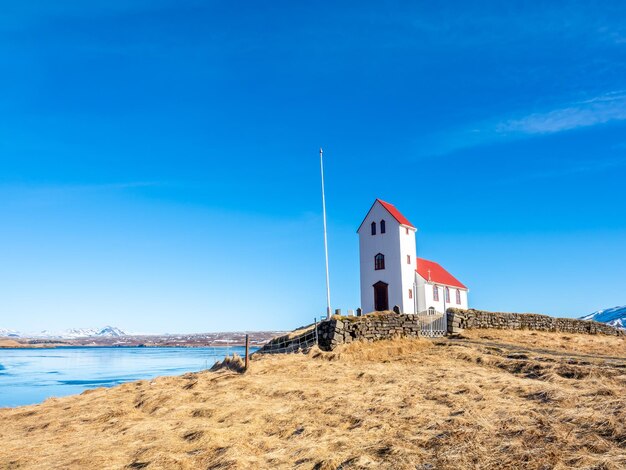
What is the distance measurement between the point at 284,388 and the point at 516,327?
22833 millimetres

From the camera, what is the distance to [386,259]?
40000 millimetres

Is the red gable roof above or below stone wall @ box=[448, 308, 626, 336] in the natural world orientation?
above

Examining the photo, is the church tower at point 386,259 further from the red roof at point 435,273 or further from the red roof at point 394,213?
the red roof at point 435,273

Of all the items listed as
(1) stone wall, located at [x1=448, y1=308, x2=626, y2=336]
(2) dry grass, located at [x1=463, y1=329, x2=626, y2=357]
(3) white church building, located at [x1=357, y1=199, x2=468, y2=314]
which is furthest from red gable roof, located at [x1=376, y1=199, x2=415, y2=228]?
(2) dry grass, located at [x1=463, y1=329, x2=626, y2=357]

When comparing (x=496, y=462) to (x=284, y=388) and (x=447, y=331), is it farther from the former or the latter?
(x=447, y=331)

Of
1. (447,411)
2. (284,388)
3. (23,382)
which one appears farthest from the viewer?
(23,382)

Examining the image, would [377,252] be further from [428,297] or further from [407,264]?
[428,297]

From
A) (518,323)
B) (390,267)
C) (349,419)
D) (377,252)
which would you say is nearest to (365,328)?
(349,419)

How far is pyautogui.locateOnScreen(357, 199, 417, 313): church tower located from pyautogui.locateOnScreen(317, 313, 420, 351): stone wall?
14.6m

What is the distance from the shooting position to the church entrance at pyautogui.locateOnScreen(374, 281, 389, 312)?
39.7m

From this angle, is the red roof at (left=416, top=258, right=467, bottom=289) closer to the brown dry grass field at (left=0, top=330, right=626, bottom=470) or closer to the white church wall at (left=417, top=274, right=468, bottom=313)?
the white church wall at (left=417, top=274, right=468, bottom=313)

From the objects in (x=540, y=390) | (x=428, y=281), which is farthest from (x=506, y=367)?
(x=428, y=281)

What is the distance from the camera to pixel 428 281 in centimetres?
4247

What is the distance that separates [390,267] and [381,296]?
255 centimetres
